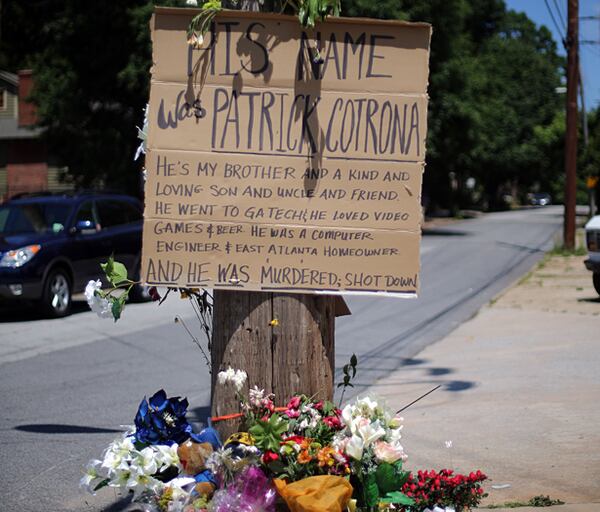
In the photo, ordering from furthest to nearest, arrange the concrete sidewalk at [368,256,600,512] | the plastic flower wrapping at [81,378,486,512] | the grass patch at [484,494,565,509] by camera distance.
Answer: the concrete sidewalk at [368,256,600,512] < the grass patch at [484,494,565,509] < the plastic flower wrapping at [81,378,486,512]

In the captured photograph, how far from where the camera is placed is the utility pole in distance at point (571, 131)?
24.4 metres

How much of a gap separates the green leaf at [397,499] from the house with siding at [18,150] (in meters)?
32.9

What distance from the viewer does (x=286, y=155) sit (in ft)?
13.7

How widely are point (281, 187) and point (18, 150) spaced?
3378cm

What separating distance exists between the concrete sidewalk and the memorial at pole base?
1353mm

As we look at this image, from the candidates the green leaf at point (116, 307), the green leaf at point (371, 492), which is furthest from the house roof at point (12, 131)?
the green leaf at point (371, 492)

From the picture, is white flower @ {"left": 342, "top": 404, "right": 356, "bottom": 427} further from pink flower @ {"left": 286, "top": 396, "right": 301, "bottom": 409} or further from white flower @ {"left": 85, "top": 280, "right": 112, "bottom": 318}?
white flower @ {"left": 85, "top": 280, "right": 112, "bottom": 318}

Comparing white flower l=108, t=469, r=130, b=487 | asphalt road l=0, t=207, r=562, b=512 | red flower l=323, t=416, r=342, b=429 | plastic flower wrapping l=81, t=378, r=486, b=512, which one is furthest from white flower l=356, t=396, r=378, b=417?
asphalt road l=0, t=207, r=562, b=512

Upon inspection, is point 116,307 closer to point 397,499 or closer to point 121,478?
point 121,478

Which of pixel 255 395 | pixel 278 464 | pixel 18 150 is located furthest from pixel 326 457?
pixel 18 150

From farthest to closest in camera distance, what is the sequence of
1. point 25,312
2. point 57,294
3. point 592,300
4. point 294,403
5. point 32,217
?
point 592,300 → point 25,312 → point 32,217 → point 57,294 → point 294,403

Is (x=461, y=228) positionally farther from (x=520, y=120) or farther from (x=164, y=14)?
(x=164, y=14)

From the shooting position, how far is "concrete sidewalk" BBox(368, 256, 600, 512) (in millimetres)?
5477

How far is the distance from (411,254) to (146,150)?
1338 millimetres
